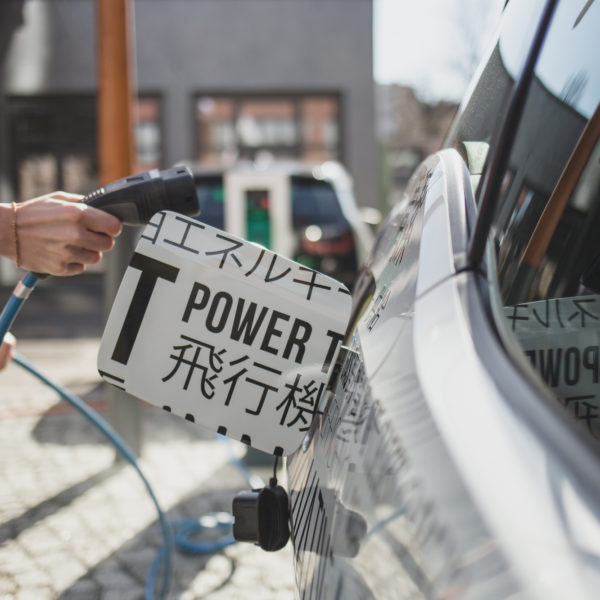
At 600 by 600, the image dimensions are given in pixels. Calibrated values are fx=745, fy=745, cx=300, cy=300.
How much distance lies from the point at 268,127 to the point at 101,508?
37.7 ft

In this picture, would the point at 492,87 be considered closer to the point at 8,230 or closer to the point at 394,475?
the point at 394,475

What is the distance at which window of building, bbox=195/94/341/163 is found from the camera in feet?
45.4

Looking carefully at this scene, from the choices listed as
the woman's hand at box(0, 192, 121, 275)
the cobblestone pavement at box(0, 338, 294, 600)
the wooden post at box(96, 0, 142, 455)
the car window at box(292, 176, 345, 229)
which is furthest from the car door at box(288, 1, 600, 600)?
the car window at box(292, 176, 345, 229)

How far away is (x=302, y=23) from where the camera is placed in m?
13.7

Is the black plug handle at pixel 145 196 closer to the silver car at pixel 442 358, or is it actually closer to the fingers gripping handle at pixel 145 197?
the fingers gripping handle at pixel 145 197

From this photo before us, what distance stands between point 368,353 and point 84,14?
1397cm

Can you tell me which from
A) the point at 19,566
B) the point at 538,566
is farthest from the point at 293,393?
the point at 19,566

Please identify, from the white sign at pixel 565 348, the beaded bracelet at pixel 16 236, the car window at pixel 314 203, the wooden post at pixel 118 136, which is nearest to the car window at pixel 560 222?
the white sign at pixel 565 348

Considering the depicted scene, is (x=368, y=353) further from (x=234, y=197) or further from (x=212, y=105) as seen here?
(x=212, y=105)

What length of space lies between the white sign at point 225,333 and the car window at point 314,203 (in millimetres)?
5583

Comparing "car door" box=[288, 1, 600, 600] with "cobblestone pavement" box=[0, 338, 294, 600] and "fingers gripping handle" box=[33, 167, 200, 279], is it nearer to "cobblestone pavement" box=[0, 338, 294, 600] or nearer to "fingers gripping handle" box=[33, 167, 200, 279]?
"fingers gripping handle" box=[33, 167, 200, 279]

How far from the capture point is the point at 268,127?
46.0 ft

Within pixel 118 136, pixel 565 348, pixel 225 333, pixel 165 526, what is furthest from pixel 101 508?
pixel 565 348

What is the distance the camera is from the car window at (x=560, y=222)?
3.59 ft
